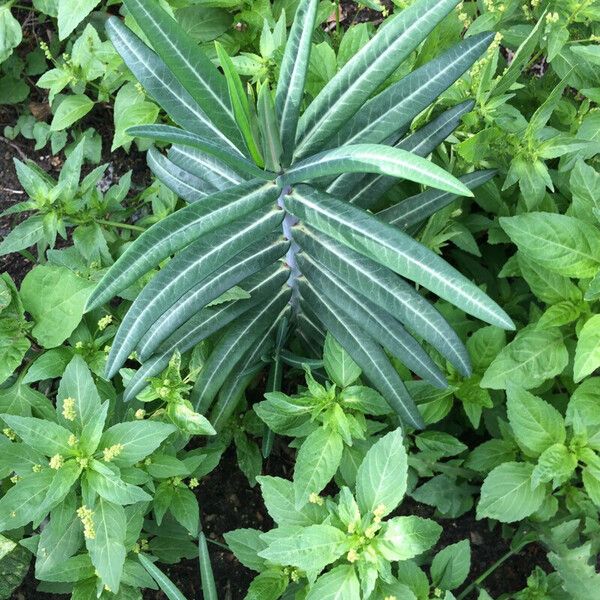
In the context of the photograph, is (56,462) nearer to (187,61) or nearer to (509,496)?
(187,61)

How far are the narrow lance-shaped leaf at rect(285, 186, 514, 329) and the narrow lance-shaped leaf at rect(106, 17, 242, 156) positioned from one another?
274mm

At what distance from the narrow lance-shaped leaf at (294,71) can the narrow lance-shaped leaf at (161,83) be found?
0.49 feet

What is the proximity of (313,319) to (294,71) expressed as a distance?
0.93m

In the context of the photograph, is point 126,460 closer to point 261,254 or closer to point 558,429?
point 261,254

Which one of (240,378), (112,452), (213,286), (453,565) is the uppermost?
(213,286)

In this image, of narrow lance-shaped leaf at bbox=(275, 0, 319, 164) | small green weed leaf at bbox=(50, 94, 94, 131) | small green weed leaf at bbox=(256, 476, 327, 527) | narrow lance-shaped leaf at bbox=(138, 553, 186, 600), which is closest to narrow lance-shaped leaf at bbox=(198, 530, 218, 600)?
narrow lance-shaped leaf at bbox=(138, 553, 186, 600)

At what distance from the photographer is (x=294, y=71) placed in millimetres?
1678

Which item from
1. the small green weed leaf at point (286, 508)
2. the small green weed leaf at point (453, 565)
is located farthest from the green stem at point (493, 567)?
the small green weed leaf at point (286, 508)

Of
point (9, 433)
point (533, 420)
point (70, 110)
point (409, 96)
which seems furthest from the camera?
point (70, 110)

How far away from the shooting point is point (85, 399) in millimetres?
2053

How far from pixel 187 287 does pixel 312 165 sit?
0.41 m

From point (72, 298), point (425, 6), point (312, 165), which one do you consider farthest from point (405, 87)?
point (72, 298)

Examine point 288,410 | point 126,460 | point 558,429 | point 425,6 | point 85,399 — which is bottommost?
point 558,429

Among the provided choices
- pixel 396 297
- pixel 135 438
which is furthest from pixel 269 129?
pixel 135 438
